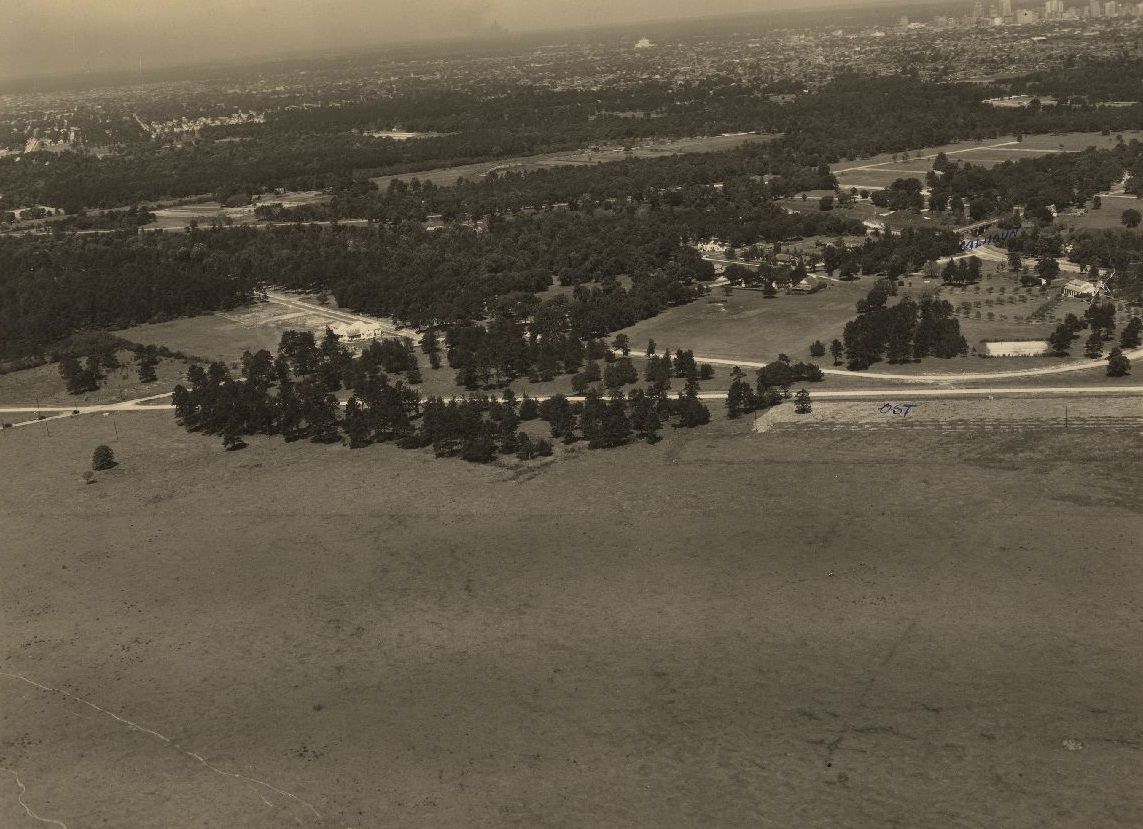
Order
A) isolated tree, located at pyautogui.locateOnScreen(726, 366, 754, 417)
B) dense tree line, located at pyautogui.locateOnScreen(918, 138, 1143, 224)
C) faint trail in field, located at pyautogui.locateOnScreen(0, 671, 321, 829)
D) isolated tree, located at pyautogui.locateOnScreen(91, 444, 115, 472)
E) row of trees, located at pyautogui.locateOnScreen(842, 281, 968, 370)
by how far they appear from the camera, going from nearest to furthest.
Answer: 1. faint trail in field, located at pyautogui.locateOnScreen(0, 671, 321, 829)
2. isolated tree, located at pyautogui.locateOnScreen(91, 444, 115, 472)
3. isolated tree, located at pyautogui.locateOnScreen(726, 366, 754, 417)
4. row of trees, located at pyautogui.locateOnScreen(842, 281, 968, 370)
5. dense tree line, located at pyautogui.locateOnScreen(918, 138, 1143, 224)

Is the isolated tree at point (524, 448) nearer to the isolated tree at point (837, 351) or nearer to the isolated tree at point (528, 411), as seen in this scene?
the isolated tree at point (528, 411)

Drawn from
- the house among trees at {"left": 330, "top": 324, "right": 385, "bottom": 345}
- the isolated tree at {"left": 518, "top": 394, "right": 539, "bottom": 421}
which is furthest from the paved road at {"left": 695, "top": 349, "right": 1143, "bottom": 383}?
the house among trees at {"left": 330, "top": 324, "right": 385, "bottom": 345}

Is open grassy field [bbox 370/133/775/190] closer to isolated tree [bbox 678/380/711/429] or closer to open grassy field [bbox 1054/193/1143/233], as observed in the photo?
open grassy field [bbox 1054/193/1143/233]

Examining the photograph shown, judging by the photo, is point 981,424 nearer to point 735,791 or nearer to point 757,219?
point 735,791

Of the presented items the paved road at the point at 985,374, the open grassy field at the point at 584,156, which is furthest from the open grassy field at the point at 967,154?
the paved road at the point at 985,374

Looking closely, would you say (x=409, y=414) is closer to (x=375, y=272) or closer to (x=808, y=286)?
(x=375, y=272)

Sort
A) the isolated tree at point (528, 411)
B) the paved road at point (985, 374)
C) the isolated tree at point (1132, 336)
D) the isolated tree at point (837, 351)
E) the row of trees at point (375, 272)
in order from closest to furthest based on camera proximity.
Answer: the isolated tree at point (528, 411)
the paved road at point (985, 374)
the isolated tree at point (1132, 336)
the isolated tree at point (837, 351)
the row of trees at point (375, 272)

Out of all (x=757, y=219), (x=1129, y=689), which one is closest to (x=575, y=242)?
(x=757, y=219)
